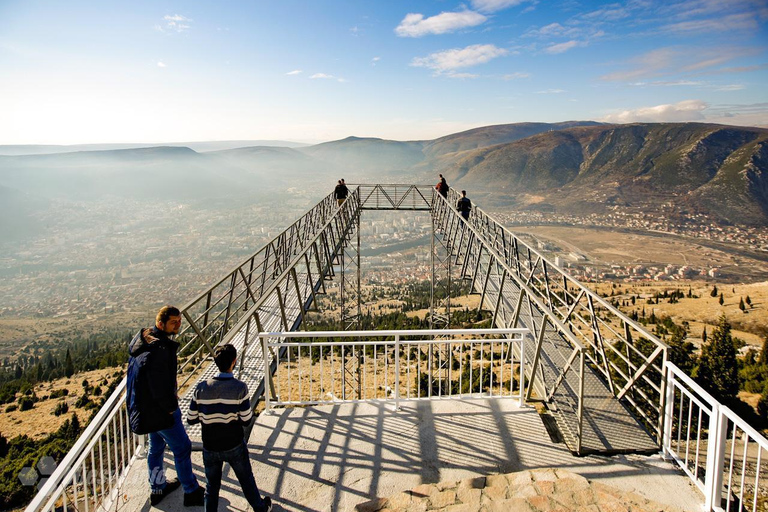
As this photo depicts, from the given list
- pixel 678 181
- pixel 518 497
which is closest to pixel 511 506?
pixel 518 497

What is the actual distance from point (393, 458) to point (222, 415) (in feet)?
5.80

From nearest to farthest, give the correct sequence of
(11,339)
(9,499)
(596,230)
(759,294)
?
1. (9,499)
2. (759,294)
3. (11,339)
4. (596,230)

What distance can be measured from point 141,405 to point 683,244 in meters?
147

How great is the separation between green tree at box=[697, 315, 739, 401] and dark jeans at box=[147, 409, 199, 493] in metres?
17.6

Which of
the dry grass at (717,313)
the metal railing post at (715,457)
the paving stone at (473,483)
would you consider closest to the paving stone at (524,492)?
the paving stone at (473,483)

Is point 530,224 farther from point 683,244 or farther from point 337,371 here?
point 337,371

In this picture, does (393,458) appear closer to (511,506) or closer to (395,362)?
(395,362)

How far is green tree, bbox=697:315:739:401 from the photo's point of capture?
15.8 metres

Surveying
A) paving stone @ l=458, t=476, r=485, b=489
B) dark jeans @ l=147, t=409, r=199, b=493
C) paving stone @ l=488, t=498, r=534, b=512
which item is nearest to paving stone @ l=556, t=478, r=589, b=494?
paving stone @ l=488, t=498, r=534, b=512

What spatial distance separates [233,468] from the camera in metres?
2.95

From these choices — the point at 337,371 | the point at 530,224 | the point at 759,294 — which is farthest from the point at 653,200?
the point at 337,371

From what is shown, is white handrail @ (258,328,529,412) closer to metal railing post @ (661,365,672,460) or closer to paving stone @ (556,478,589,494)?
paving stone @ (556,478,589,494)

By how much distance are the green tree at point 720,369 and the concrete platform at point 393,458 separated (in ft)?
48.5

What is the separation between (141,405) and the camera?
3105 millimetres
